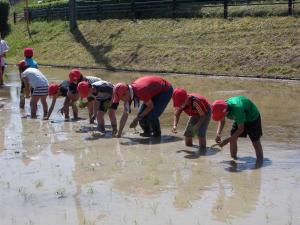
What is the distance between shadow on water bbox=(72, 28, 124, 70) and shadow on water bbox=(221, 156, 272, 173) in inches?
653

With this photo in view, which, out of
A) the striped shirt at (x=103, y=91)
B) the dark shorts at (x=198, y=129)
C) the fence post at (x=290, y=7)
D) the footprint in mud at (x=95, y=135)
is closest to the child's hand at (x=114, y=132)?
the footprint in mud at (x=95, y=135)

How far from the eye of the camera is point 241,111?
825 centimetres

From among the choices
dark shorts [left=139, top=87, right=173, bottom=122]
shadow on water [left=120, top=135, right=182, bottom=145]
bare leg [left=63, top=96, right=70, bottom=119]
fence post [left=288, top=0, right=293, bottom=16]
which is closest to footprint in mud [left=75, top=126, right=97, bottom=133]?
bare leg [left=63, top=96, right=70, bottom=119]

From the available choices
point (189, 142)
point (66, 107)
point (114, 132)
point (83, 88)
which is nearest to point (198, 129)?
point (189, 142)

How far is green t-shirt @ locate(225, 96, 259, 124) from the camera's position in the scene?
27.1 ft

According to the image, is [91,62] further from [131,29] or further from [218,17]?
[218,17]

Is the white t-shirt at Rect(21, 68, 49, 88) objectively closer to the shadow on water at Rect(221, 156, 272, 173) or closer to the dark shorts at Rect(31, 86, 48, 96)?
the dark shorts at Rect(31, 86, 48, 96)

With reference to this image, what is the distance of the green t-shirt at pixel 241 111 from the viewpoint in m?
8.25

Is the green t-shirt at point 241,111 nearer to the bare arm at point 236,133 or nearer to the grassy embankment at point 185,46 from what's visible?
the bare arm at point 236,133

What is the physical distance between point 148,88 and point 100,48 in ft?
60.4

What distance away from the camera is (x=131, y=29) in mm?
29172

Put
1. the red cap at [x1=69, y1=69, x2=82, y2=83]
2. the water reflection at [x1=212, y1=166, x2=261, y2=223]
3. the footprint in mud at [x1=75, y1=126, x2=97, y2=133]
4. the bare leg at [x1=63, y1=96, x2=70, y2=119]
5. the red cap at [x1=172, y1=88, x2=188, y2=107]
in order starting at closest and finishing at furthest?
the water reflection at [x1=212, y1=166, x2=261, y2=223] → the red cap at [x1=172, y1=88, x2=188, y2=107] → the footprint in mud at [x1=75, y1=126, x2=97, y2=133] → the red cap at [x1=69, y1=69, x2=82, y2=83] → the bare leg at [x1=63, y1=96, x2=70, y2=119]

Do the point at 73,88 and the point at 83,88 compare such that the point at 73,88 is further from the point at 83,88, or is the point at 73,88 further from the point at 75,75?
the point at 83,88

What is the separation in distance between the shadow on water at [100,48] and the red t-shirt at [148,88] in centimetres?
1460
